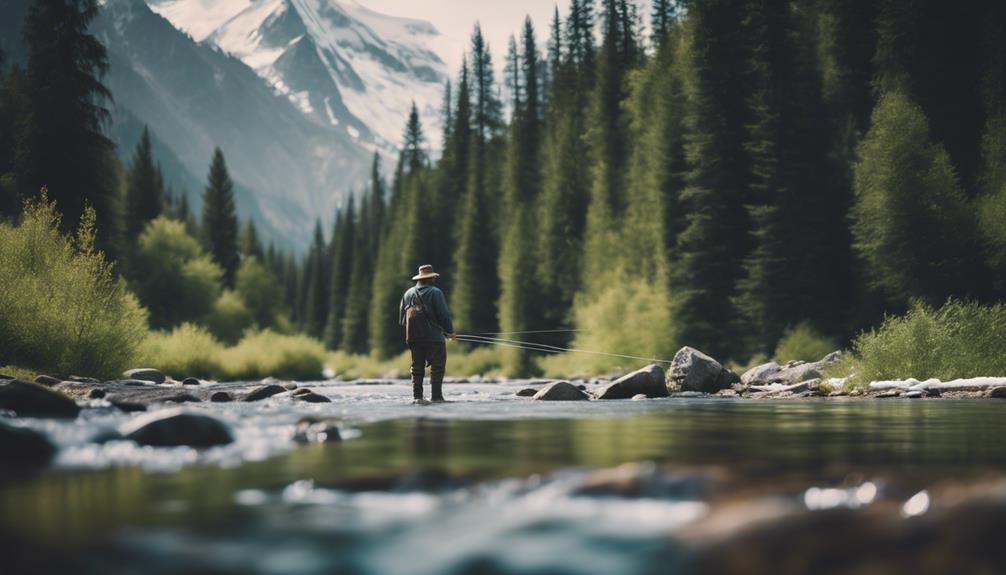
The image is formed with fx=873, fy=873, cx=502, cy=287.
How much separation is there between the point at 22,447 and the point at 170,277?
48.0 meters

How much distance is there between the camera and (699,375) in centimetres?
2203

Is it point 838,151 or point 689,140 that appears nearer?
point 838,151

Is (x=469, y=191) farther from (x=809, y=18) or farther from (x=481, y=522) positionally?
(x=481, y=522)

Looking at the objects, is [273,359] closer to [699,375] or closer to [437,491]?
[699,375]

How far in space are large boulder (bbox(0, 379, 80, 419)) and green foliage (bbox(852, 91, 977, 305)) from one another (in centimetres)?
2441

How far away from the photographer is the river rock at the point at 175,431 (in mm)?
8234

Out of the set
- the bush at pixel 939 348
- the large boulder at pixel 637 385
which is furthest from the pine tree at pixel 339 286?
the bush at pixel 939 348

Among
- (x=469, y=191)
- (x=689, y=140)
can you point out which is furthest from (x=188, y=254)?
(x=689, y=140)

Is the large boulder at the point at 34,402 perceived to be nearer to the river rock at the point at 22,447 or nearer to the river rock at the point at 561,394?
the river rock at the point at 22,447

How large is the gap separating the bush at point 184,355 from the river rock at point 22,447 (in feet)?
90.3

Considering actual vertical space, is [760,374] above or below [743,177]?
below

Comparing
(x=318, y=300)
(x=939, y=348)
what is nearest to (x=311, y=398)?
(x=939, y=348)

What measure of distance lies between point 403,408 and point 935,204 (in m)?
19.7

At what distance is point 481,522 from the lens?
4551 mm
